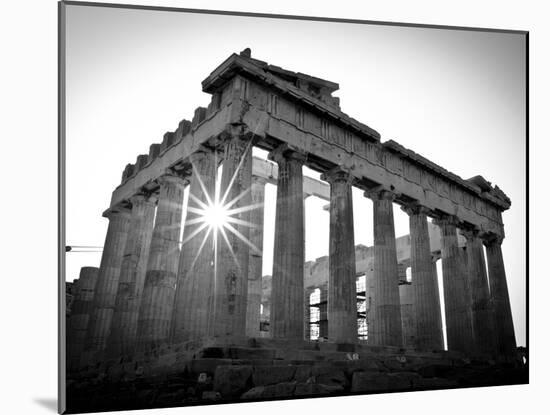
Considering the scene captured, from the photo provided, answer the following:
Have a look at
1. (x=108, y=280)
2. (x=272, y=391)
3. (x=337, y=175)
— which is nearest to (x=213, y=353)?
(x=272, y=391)

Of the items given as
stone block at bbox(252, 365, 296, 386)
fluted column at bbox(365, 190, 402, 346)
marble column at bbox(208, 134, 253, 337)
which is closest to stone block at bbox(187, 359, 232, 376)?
stone block at bbox(252, 365, 296, 386)

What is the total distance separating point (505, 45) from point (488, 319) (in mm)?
17911

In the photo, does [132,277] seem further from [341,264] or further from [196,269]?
[341,264]

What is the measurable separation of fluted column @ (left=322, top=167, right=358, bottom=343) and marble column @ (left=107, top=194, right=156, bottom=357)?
944cm

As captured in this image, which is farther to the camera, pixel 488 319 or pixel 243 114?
pixel 488 319

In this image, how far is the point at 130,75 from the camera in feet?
53.5

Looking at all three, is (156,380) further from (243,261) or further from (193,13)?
(193,13)

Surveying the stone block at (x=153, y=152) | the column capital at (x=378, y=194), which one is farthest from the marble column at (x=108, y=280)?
the column capital at (x=378, y=194)

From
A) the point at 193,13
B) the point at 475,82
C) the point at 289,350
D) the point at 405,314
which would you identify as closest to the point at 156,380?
the point at 289,350

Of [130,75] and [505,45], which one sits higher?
[505,45]

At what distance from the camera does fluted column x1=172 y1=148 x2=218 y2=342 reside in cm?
2019

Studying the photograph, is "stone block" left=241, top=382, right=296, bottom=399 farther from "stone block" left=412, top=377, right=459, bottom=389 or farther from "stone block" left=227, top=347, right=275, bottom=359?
"stone block" left=412, top=377, right=459, bottom=389

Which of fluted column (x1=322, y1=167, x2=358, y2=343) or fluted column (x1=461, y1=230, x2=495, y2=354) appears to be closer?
fluted column (x1=322, y1=167, x2=358, y2=343)

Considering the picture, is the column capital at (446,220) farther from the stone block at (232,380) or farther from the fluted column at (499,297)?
the stone block at (232,380)
